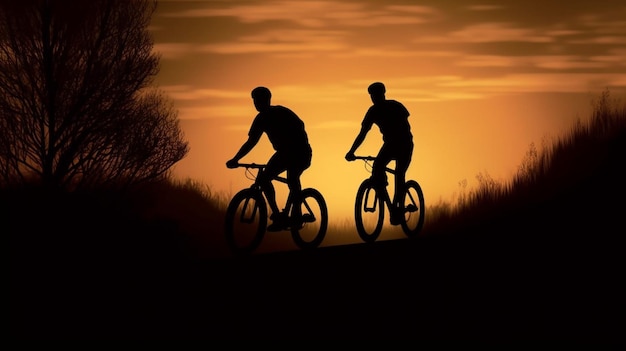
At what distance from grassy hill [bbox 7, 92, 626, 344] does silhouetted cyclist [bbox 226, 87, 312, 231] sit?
35.1 inches

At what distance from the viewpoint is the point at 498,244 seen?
13.4 metres

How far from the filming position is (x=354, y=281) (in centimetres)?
1033

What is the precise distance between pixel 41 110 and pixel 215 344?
682 inches

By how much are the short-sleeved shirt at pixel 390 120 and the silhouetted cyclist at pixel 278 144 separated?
1.76 metres

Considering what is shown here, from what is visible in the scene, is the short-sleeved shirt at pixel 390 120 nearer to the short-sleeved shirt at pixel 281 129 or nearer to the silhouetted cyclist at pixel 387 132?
the silhouetted cyclist at pixel 387 132

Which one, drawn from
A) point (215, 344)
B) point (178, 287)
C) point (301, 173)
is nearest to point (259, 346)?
point (215, 344)

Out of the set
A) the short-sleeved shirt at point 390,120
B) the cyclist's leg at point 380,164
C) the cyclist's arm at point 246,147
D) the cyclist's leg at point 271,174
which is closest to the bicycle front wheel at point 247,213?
the cyclist's leg at point 271,174

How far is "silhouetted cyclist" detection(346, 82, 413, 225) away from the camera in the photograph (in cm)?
1444

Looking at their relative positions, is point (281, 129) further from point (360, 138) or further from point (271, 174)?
point (360, 138)

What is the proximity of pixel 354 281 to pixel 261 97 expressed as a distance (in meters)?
3.20

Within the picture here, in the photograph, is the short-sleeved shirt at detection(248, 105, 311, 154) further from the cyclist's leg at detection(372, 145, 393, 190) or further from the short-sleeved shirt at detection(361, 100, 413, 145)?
the cyclist's leg at detection(372, 145, 393, 190)

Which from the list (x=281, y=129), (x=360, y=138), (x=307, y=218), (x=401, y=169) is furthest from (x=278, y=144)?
(x=401, y=169)

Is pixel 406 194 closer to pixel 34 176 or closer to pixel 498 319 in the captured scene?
pixel 498 319

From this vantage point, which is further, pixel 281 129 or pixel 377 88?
pixel 377 88
